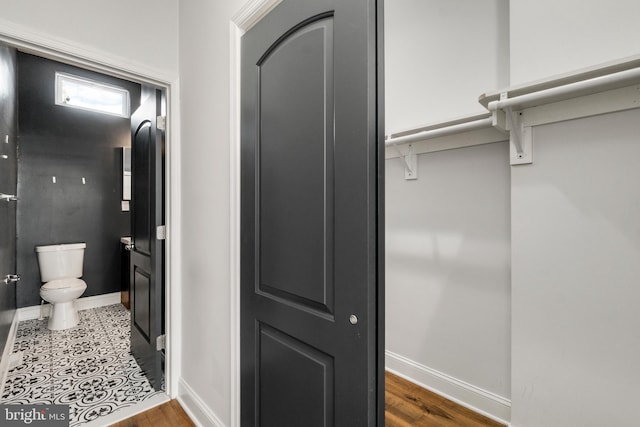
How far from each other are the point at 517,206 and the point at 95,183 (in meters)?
4.40

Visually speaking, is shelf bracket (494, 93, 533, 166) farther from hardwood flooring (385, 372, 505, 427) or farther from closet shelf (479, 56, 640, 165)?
hardwood flooring (385, 372, 505, 427)

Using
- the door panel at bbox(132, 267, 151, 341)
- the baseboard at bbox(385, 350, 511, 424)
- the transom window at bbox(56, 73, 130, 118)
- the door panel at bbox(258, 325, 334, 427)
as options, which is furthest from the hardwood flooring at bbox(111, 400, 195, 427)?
the transom window at bbox(56, 73, 130, 118)

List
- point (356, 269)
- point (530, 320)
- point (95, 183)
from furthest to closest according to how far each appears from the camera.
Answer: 1. point (95, 183)
2. point (530, 320)
3. point (356, 269)

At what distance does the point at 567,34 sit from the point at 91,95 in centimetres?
467

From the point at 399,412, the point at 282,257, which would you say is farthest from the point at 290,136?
the point at 399,412

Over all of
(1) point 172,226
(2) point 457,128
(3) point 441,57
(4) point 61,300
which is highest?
(3) point 441,57

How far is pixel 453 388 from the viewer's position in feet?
6.34

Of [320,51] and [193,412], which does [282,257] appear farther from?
[193,412]

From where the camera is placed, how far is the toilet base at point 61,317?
311cm

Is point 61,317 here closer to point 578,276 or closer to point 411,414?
point 411,414

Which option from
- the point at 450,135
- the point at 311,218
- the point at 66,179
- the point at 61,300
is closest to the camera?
the point at 311,218

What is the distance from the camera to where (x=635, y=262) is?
1.21m

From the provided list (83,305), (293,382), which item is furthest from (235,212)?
(83,305)

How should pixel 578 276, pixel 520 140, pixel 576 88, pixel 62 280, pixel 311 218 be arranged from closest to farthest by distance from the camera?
pixel 311 218
pixel 576 88
pixel 578 276
pixel 520 140
pixel 62 280
